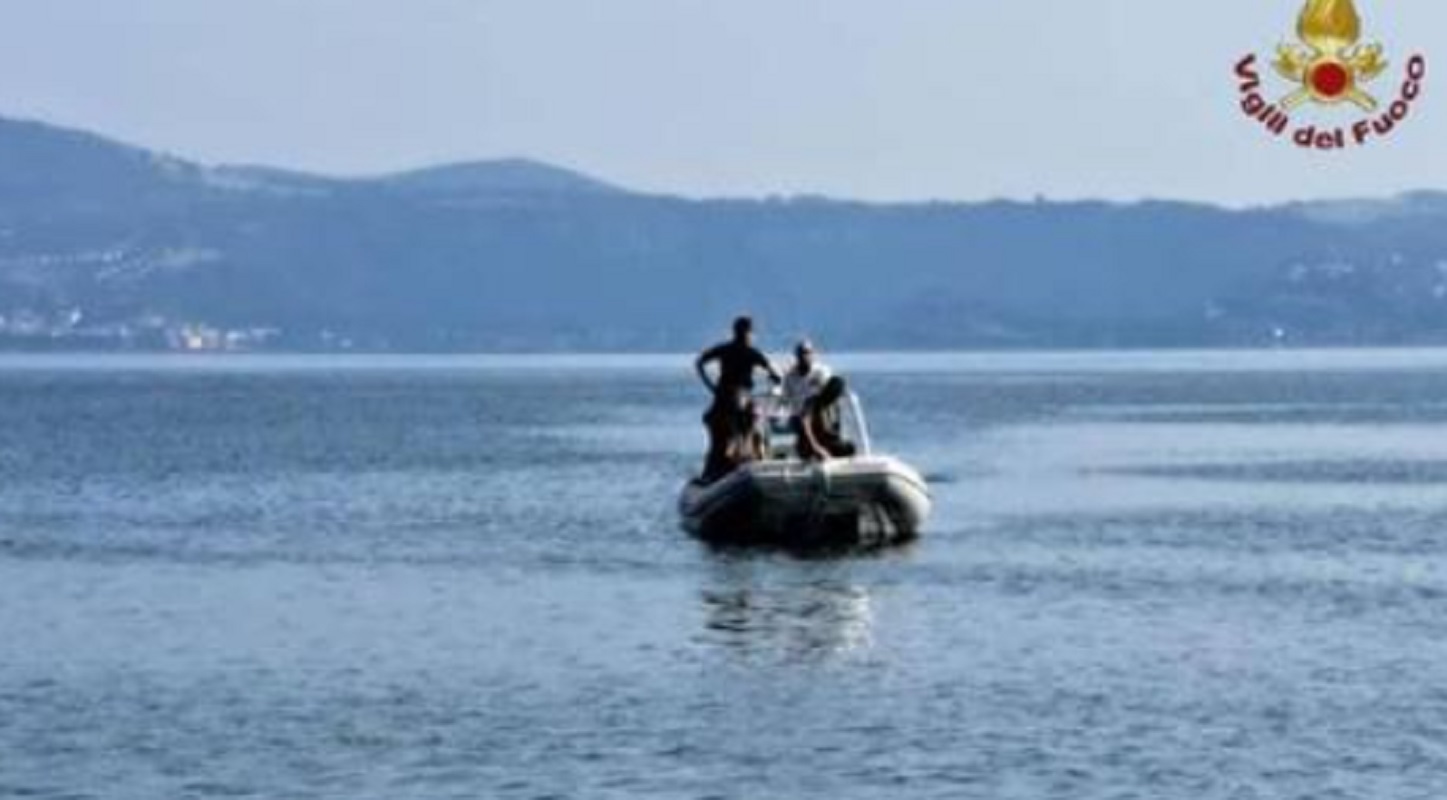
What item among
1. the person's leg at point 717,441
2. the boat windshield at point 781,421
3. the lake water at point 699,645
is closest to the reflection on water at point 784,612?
the lake water at point 699,645

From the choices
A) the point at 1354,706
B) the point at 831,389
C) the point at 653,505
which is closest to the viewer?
the point at 1354,706

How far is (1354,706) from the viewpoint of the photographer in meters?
33.3

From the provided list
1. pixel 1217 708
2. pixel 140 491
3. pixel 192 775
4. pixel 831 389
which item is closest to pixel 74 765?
pixel 192 775

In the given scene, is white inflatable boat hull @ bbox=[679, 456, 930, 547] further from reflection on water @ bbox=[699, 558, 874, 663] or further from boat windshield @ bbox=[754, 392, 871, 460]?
reflection on water @ bbox=[699, 558, 874, 663]

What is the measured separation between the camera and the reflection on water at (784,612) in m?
38.5

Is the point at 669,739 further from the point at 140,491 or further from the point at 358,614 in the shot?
the point at 140,491

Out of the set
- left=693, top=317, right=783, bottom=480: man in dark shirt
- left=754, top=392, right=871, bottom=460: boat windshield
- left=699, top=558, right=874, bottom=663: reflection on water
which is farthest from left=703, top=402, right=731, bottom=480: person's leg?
left=699, top=558, right=874, bottom=663: reflection on water

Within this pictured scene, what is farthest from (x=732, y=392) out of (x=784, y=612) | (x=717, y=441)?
(x=784, y=612)

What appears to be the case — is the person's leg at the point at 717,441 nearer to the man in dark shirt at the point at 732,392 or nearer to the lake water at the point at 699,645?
the man in dark shirt at the point at 732,392

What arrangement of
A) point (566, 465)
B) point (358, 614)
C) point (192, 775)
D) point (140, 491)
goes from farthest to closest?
point (566, 465) < point (140, 491) < point (358, 614) < point (192, 775)

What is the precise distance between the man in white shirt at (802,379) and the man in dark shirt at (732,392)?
0.82ft

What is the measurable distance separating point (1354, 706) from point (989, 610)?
10.3m

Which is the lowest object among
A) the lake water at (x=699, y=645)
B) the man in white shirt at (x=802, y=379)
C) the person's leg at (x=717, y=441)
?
the lake water at (x=699, y=645)

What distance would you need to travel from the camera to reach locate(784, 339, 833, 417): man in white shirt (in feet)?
162
